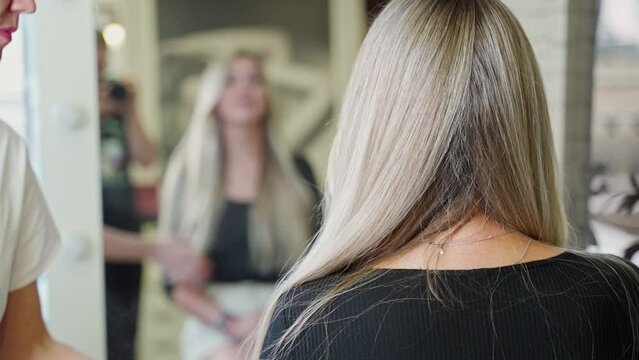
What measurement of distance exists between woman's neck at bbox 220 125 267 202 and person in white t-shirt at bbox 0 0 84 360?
0.71m

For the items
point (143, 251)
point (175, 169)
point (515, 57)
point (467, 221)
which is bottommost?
point (143, 251)

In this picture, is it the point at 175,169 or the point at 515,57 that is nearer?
the point at 515,57

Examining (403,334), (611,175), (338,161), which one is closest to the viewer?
(403,334)

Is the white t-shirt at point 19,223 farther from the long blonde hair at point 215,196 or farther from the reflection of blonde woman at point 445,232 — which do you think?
the long blonde hair at point 215,196

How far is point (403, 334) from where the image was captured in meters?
0.87

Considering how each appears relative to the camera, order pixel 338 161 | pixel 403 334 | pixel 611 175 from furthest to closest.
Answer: pixel 611 175 → pixel 338 161 → pixel 403 334

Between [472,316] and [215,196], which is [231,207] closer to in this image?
[215,196]

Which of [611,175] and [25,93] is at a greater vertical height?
[25,93]

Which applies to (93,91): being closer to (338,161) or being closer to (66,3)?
(66,3)

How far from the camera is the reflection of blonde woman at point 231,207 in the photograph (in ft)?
6.23

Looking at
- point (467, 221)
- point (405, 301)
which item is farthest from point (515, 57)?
point (405, 301)

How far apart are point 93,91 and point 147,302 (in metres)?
0.52

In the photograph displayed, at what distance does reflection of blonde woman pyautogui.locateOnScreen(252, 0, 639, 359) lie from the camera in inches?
34.6

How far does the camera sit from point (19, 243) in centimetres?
118
